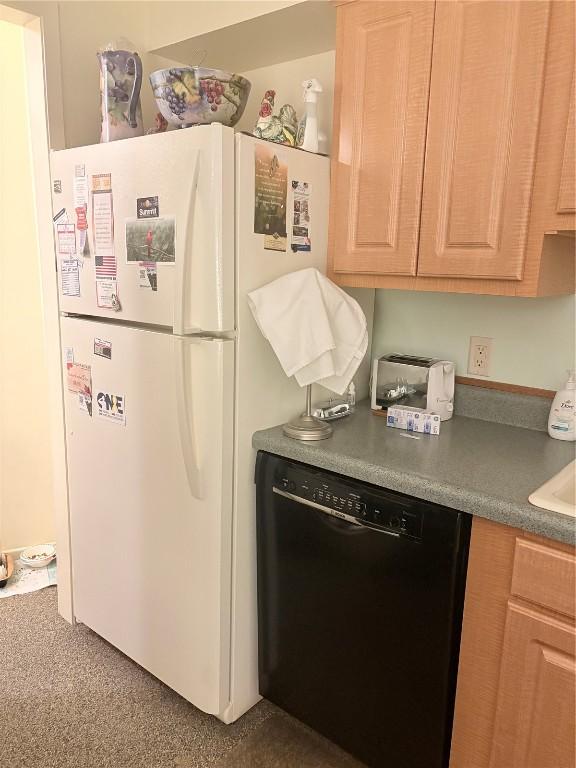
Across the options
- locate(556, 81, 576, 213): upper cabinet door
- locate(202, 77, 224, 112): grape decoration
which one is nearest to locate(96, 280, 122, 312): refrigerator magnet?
locate(202, 77, 224, 112): grape decoration

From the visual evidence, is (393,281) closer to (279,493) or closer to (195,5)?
(279,493)

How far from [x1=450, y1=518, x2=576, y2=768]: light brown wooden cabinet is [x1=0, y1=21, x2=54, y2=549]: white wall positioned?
2115 millimetres

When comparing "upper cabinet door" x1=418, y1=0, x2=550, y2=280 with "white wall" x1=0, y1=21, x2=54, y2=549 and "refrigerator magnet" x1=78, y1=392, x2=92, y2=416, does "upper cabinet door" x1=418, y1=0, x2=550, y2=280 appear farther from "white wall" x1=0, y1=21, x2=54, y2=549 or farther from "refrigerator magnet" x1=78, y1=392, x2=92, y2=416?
"white wall" x1=0, y1=21, x2=54, y2=549

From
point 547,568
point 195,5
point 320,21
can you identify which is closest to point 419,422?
point 547,568

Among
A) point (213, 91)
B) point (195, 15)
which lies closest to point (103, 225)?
point (213, 91)

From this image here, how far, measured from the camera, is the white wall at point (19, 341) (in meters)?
2.43

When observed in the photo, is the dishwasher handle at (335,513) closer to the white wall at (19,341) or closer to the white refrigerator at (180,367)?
the white refrigerator at (180,367)

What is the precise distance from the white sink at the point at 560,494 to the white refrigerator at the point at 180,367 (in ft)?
2.59

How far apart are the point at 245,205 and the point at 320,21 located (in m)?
0.73

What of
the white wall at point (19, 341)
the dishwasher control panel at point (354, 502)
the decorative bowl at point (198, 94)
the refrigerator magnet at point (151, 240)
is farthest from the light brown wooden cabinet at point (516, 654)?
the white wall at point (19, 341)

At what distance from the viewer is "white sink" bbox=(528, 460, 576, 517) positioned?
4.07ft

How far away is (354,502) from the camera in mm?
1508

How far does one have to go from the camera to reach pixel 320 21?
1.83 metres

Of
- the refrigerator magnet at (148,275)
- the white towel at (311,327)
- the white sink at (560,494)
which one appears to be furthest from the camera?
the refrigerator magnet at (148,275)
